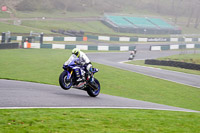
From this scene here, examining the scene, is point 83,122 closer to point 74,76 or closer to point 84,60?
point 74,76

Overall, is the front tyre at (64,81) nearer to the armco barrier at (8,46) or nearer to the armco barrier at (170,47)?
the armco barrier at (8,46)

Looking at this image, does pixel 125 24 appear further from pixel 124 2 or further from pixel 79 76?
pixel 79 76

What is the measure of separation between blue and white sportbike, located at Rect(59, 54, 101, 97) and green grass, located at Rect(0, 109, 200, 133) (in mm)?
2992

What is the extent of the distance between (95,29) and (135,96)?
46359mm

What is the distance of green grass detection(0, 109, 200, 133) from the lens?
6699 mm

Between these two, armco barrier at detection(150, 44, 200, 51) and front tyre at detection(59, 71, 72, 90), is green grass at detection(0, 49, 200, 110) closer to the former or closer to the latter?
front tyre at detection(59, 71, 72, 90)

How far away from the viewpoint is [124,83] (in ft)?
63.4

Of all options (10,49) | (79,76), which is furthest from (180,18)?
(79,76)

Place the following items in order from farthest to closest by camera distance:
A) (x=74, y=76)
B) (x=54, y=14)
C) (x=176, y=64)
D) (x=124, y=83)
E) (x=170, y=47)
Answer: (x=54, y=14) → (x=170, y=47) → (x=176, y=64) → (x=124, y=83) → (x=74, y=76)

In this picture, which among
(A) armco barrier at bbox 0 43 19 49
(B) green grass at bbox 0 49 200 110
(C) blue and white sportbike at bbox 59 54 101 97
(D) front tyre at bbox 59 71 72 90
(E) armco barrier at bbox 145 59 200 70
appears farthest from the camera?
(A) armco barrier at bbox 0 43 19 49

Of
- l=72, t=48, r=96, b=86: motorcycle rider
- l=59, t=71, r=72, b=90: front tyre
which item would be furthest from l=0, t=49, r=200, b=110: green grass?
l=59, t=71, r=72, b=90: front tyre

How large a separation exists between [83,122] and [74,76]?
4775mm

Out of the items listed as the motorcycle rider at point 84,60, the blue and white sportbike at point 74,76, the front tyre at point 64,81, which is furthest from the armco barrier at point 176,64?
the front tyre at point 64,81

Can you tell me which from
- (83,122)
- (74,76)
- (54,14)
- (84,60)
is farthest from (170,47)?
(83,122)
